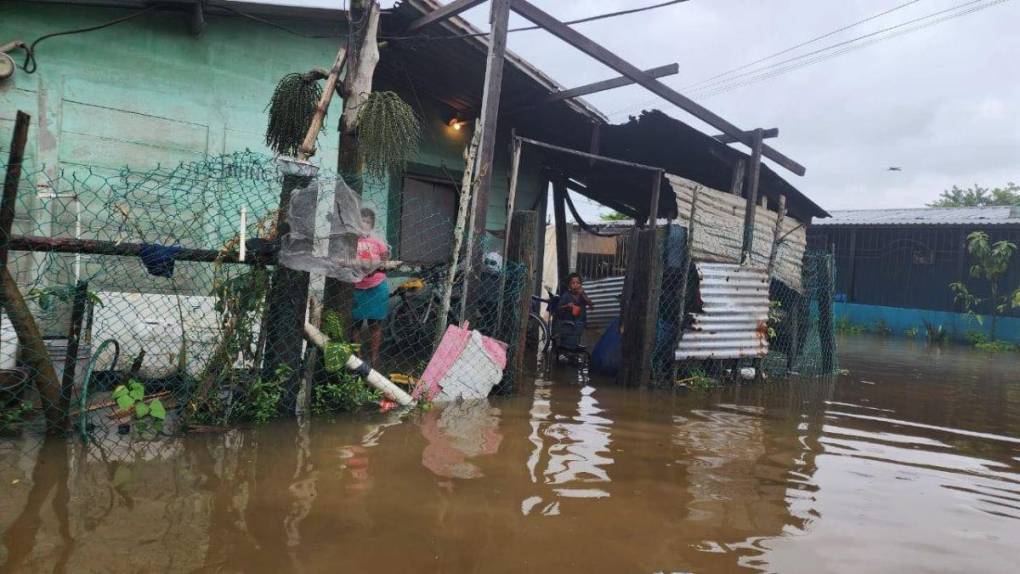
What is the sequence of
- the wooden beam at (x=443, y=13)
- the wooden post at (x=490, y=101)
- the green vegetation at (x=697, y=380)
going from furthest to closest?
1. the green vegetation at (x=697, y=380)
2. the wooden beam at (x=443, y=13)
3. the wooden post at (x=490, y=101)

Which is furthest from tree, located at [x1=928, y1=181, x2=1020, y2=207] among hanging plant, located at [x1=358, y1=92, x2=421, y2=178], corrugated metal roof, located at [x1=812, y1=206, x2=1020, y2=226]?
hanging plant, located at [x1=358, y1=92, x2=421, y2=178]

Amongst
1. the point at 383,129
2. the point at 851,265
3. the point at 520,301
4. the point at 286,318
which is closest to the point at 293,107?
the point at 383,129

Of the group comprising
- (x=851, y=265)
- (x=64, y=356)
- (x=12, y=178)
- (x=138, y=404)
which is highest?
(x=851, y=265)

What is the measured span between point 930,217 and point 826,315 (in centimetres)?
1259

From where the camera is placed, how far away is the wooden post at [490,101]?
21.4 feet

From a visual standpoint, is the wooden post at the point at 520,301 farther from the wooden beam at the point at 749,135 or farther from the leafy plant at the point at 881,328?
the leafy plant at the point at 881,328

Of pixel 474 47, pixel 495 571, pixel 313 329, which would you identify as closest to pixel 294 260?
pixel 313 329

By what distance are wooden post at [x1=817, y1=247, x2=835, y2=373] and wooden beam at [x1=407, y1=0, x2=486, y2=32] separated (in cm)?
614

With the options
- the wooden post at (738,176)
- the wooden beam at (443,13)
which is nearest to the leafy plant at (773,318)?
the wooden post at (738,176)

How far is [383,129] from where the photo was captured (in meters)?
5.22

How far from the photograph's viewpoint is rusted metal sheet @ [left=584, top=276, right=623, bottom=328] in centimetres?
1066

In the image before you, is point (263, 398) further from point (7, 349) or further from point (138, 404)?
point (7, 349)

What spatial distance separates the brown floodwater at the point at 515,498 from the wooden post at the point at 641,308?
147 centimetres

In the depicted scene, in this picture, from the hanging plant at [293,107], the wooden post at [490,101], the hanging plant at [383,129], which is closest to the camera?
the hanging plant at [383,129]
